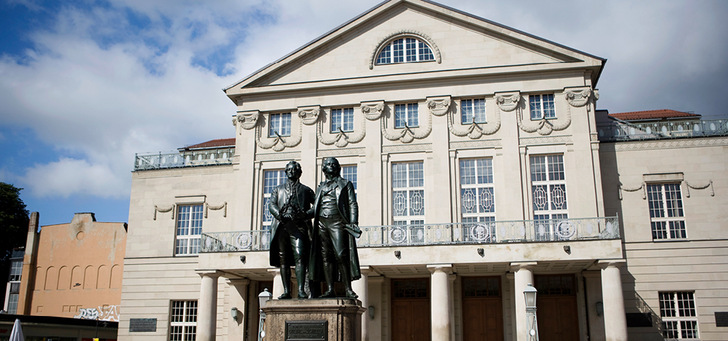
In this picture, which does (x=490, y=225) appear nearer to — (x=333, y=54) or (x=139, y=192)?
(x=333, y=54)

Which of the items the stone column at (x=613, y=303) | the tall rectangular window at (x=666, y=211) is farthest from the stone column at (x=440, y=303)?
the tall rectangular window at (x=666, y=211)

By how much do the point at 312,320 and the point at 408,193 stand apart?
18.4 meters

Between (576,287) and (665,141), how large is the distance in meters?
7.05

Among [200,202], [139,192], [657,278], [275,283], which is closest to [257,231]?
[275,283]

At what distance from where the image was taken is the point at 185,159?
1259 inches

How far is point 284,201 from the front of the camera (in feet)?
34.4

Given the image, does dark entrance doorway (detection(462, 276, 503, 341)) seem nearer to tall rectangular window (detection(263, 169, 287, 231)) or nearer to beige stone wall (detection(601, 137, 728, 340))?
beige stone wall (detection(601, 137, 728, 340))

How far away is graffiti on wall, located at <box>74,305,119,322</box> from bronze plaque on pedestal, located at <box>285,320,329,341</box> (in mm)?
27486

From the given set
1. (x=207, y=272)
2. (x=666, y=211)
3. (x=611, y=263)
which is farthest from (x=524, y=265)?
(x=207, y=272)

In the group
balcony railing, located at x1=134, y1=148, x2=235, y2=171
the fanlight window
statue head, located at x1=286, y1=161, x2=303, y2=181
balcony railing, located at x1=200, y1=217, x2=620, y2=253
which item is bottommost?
statue head, located at x1=286, y1=161, x2=303, y2=181

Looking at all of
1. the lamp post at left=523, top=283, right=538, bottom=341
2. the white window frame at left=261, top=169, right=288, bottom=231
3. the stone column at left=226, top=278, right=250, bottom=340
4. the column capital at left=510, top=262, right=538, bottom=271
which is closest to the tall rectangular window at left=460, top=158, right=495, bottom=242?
the column capital at left=510, top=262, right=538, bottom=271

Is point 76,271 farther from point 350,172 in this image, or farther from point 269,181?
point 350,172

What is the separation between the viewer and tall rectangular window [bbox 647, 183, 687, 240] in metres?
26.7

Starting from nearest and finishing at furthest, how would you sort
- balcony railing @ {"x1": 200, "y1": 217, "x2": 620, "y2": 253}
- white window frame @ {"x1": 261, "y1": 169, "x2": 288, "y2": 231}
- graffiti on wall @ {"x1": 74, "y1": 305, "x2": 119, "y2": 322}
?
balcony railing @ {"x1": 200, "y1": 217, "x2": 620, "y2": 253}
white window frame @ {"x1": 261, "y1": 169, "x2": 288, "y2": 231}
graffiti on wall @ {"x1": 74, "y1": 305, "x2": 119, "y2": 322}
